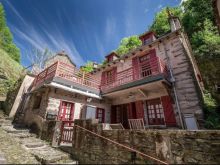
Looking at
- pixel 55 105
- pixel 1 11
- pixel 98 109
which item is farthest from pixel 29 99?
pixel 1 11

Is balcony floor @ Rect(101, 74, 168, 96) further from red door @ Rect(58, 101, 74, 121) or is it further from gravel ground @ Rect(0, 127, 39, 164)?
gravel ground @ Rect(0, 127, 39, 164)

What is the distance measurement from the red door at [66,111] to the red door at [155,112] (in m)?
5.70

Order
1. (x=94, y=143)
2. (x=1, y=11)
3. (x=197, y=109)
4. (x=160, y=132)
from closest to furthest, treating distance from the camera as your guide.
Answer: (x=160, y=132), (x=94, y=143), (x=197, y=109), (x=1, y=11)

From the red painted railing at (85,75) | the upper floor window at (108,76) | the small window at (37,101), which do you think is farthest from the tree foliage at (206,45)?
the small window at (37,101)

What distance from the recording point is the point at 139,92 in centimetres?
1027

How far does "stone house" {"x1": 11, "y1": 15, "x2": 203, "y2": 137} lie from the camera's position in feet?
26.7

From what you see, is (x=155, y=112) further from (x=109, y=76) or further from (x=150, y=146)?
(x=150, y=146)

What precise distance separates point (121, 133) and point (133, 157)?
783mm

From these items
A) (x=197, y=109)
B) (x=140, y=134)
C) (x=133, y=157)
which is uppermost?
(x=197, y=109)

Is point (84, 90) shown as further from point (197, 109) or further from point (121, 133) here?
point (197, 109)

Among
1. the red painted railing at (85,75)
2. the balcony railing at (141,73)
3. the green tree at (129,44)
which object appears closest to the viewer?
the red painted railing at (85,75)

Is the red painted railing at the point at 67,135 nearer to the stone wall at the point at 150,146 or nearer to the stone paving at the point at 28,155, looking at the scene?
the stone paving at the point at 28,155

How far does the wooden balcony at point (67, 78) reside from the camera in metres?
8.79

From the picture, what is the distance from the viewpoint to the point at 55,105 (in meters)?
8.90
